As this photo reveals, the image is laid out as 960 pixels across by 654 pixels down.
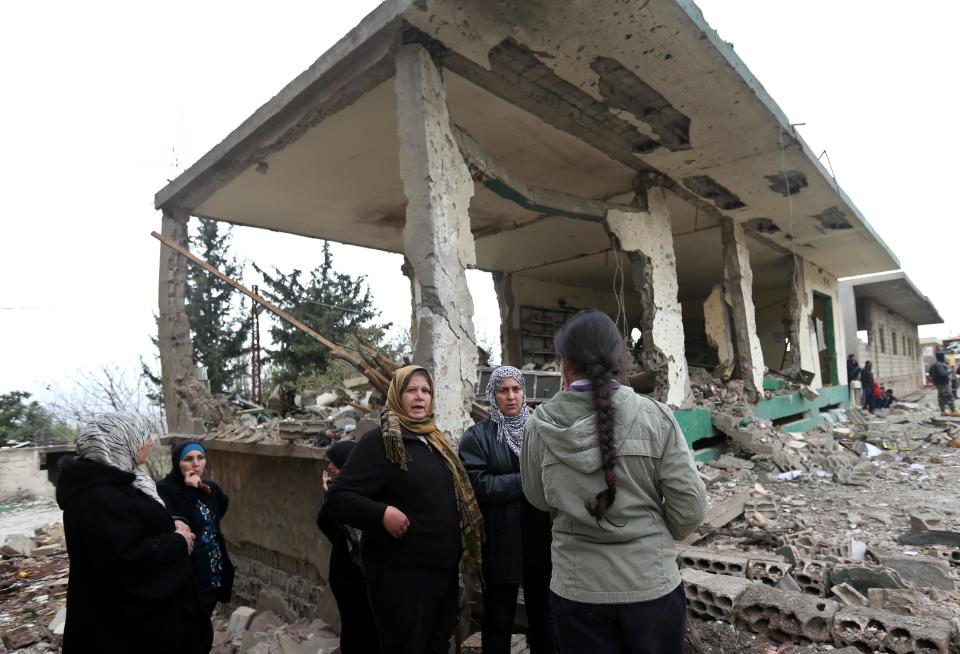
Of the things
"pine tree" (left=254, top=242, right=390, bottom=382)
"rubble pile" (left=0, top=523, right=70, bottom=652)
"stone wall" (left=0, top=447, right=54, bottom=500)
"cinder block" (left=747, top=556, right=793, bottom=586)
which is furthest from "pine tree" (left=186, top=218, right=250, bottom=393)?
"cinder block" (left=747, top=556, right=793, bottom=586)

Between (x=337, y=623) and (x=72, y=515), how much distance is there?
2.40 metres

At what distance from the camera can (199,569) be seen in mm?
2863

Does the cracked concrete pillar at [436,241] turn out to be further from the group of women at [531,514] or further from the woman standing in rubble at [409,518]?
the woman standing in rubble at [409,518]

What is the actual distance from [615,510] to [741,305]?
805 cm

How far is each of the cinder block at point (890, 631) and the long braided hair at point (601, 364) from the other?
1.76 metres

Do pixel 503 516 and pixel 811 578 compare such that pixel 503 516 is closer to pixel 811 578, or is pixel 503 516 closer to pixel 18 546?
pixel 811 578

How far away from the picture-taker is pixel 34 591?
Answer: 5.78 metres

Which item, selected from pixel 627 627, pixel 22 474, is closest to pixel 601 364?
pixel 627 627

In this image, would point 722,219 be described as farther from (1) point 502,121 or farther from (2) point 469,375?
(2) point 469,375

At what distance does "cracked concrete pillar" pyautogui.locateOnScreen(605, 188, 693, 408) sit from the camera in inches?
262

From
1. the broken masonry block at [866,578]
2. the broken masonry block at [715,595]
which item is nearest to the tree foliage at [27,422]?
the broken masonry block at [715,595]

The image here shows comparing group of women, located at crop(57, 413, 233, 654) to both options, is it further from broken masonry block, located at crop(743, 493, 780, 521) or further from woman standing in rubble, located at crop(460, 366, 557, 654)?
broken masonry block, located at crop(743, 493, 780, 521)

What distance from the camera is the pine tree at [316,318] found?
58.2ft

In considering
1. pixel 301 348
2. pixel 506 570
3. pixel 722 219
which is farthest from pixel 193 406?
pixel 301 348
